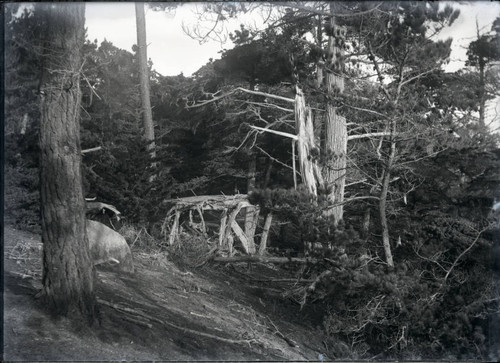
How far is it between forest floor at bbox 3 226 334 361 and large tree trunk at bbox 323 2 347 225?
4.76 feet

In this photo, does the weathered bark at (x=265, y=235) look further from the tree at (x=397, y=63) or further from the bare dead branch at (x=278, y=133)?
the tree at (x=397, y=63)

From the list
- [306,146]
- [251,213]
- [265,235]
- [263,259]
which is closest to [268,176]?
[251,213]

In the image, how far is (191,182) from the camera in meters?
7.56

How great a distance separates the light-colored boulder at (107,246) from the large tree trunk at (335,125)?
290 cm

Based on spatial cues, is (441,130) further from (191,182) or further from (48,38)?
(48,38)

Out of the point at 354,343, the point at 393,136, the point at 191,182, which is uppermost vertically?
the point at 393,136

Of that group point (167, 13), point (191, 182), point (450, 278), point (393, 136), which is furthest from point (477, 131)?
point (167, 13)

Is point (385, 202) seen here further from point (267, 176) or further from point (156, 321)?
point (156, 321)

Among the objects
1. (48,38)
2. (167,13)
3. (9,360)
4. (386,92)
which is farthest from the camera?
(386,92)

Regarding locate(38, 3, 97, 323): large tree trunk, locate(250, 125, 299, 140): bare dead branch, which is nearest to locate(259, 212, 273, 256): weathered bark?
locate(250, 125, 299, 140): bare dead branch

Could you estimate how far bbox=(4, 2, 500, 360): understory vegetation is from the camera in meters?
7.20

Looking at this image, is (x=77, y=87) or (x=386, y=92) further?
(x=386, y=92)

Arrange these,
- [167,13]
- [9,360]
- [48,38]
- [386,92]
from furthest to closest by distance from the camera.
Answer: [386,92] → [167,13] → [48,38] → [9,360]

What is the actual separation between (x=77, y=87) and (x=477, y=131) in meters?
5.33
